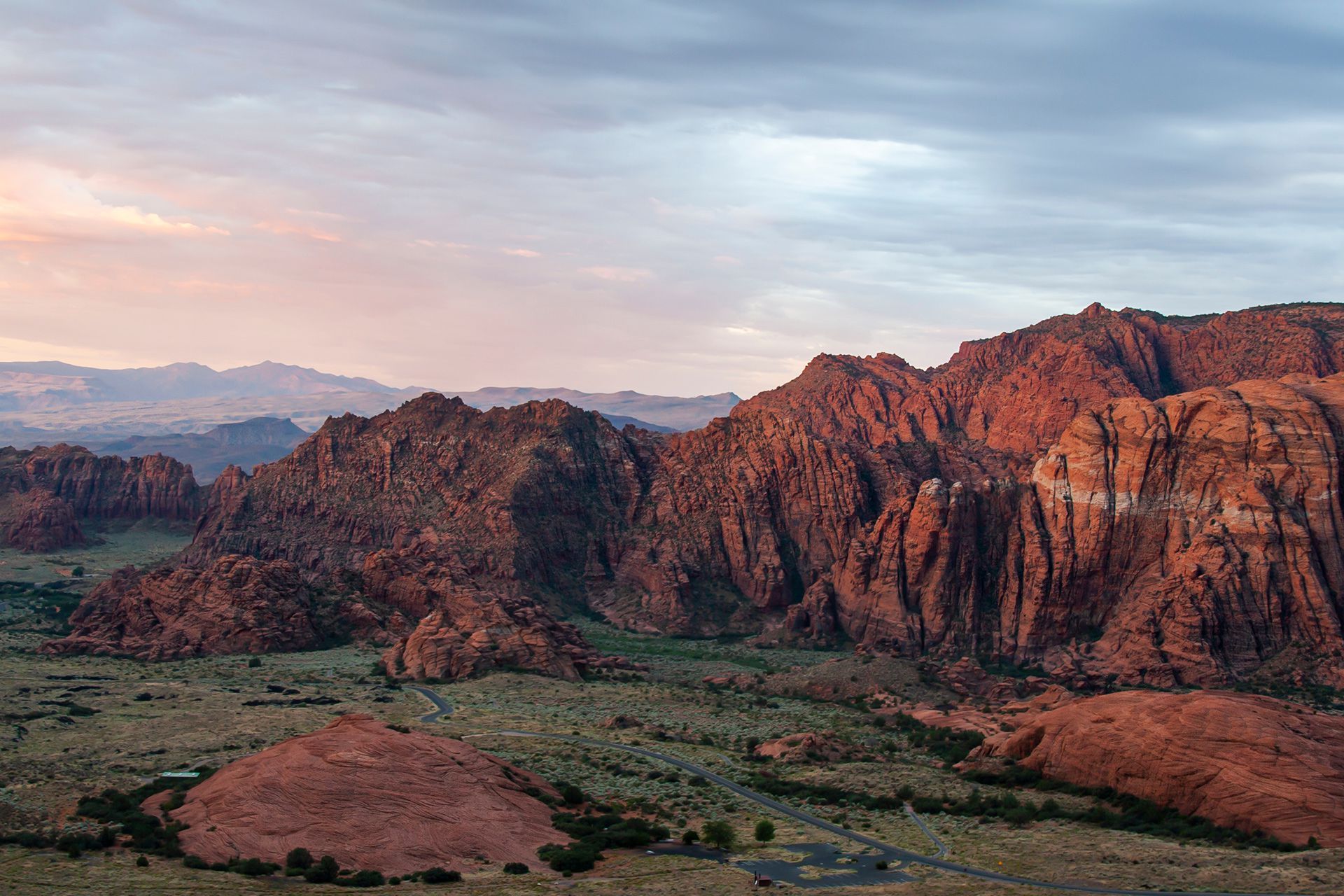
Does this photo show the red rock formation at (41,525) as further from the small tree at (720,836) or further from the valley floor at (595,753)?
the small tree at (720,836)

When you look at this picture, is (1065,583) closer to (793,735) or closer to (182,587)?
(793,735)

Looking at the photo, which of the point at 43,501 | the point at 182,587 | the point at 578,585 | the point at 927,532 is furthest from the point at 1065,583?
the point at 43,501

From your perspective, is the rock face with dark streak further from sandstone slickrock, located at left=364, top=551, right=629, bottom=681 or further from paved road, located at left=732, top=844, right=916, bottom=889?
paved road, located at left=732, top=844, right=916, bottom=889

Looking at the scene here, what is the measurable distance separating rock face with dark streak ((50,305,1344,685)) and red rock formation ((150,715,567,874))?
1841 inches

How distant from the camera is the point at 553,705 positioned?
94938 millimetres

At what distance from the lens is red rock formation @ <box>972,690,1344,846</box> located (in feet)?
196

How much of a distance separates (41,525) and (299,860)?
163071mm

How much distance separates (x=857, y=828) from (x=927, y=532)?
2729 inches

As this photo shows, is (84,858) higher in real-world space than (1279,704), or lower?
lower

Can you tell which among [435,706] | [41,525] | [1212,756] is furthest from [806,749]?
[41,525]

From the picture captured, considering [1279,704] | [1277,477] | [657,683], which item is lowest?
[657,683]

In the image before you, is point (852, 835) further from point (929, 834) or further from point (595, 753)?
point (595, 753)

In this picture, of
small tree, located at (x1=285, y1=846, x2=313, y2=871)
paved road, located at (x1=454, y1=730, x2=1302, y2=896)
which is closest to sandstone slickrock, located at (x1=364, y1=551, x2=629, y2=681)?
paved road, located at (x1=454, y1=730, x2=1302, y2=896)

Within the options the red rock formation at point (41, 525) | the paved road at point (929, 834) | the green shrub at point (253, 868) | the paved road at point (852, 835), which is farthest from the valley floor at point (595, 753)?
the red rock formation at point (41, 525)
